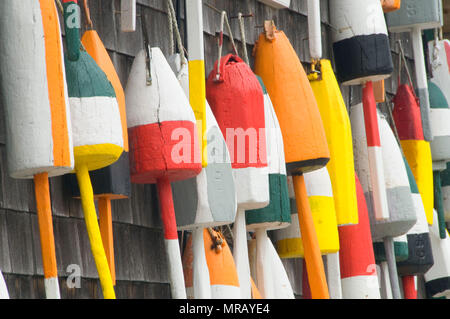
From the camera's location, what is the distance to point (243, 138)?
3.60 metres

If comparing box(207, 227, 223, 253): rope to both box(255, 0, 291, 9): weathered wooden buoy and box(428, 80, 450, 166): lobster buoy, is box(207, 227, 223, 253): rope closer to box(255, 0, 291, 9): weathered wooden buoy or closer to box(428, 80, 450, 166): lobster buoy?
box(255, 0, 291, 9): weathered wooden buoy

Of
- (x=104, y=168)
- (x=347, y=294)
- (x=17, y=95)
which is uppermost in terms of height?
(x=17, y=95)

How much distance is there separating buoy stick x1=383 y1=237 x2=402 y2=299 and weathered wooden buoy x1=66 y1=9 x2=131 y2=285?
145 centimetres

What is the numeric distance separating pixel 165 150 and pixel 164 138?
0.04m

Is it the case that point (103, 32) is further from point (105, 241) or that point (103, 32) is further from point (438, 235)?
point (438, 235)

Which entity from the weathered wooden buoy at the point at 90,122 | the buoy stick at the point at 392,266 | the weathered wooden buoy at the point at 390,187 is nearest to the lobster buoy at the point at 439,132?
the weathered wooden buoy at the point at 390,187

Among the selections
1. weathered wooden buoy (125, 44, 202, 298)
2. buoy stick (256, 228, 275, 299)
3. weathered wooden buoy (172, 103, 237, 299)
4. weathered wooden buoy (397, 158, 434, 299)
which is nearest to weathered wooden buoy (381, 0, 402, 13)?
weathered wooden buoy (397, 158, 434, 299)

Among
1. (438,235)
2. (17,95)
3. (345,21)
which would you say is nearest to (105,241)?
(17,95)

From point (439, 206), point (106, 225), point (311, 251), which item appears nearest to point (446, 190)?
point (439, 206)

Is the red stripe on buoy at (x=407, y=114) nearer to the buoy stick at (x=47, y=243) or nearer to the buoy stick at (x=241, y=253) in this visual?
the buoy stick at (x=241, y=253)

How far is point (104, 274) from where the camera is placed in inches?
118

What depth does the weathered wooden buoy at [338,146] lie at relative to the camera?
414cm

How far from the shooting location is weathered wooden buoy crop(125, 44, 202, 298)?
3230mm

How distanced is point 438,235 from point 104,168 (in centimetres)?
224
